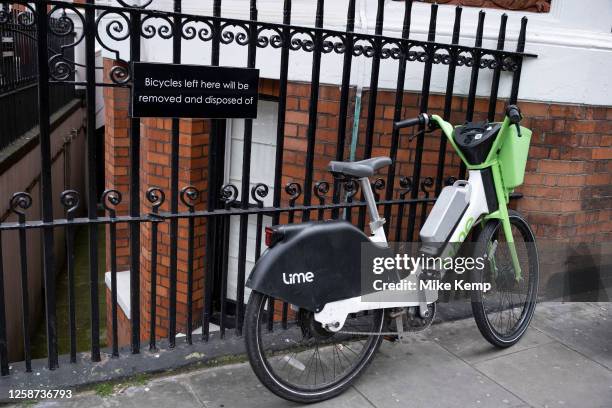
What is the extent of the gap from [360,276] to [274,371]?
620 millimetres

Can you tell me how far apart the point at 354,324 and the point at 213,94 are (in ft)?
4.73

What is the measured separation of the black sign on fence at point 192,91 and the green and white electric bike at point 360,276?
2.01 feet

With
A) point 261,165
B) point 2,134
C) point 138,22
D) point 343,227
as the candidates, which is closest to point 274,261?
point 343,227

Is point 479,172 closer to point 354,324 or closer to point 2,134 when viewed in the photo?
point 354,324

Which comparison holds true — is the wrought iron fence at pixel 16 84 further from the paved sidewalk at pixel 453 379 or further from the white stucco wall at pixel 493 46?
the paved sidewalk at pixel 453 379

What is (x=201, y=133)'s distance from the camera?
4.28 m

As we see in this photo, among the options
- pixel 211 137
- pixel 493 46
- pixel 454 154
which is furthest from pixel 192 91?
pixel 493 46

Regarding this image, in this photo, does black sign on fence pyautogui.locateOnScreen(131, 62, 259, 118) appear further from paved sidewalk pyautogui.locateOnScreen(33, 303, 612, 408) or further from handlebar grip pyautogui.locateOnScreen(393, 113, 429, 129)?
paved sidewalk pyautogui.locateOnScreen(33, 303, 612, 408)

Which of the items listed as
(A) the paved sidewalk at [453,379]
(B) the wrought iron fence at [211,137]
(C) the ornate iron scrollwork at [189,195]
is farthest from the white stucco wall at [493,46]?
(A) the paved sidewalk at [453,379]

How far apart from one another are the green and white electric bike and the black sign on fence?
61 centimetres

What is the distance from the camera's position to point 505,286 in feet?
12.2

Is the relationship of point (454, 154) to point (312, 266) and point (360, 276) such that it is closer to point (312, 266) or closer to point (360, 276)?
point (360, 276)

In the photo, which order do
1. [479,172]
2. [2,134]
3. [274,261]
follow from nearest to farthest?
[274,261] < [479,172] < [2,134]

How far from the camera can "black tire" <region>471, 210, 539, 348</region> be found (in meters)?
3.46
